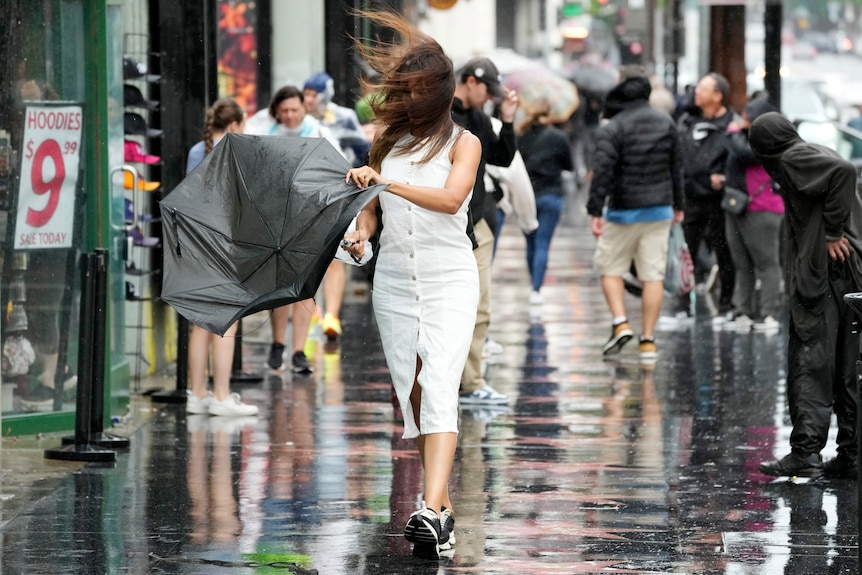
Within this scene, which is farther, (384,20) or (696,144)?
(696,144)

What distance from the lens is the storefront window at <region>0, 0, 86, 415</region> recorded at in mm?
8328

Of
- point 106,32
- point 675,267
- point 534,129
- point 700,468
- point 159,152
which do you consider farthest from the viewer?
point 534,129

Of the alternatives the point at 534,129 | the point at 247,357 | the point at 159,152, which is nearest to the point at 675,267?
the point at 534,129

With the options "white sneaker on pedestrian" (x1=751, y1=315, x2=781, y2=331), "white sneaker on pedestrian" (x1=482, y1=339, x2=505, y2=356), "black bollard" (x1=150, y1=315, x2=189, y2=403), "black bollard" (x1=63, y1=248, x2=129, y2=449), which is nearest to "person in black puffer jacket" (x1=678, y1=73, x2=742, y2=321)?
"white sneaker on pedestrian" (x1=751, y1=315, x2=781, y2=331)

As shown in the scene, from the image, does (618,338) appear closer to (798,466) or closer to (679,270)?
(679,270)

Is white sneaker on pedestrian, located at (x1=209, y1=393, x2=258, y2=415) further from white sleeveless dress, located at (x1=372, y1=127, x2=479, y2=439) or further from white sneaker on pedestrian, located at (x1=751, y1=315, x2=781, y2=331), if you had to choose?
white sneaker on pedestrian, located at (x1=751, y1=315, x2=781, y2=331)

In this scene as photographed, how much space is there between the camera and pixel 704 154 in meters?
13.9

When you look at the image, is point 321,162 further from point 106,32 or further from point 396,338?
point 106,32

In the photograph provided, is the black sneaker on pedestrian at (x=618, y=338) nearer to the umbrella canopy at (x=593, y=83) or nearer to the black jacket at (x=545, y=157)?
the black jacket at (x=545, y=157)

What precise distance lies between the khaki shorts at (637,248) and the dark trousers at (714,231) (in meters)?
2.00

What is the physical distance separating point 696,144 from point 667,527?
25.0 feet

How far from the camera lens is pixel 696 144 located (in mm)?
13938

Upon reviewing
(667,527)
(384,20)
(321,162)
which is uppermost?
(384,20)

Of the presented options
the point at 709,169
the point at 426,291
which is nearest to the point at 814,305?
the point at 426,291
